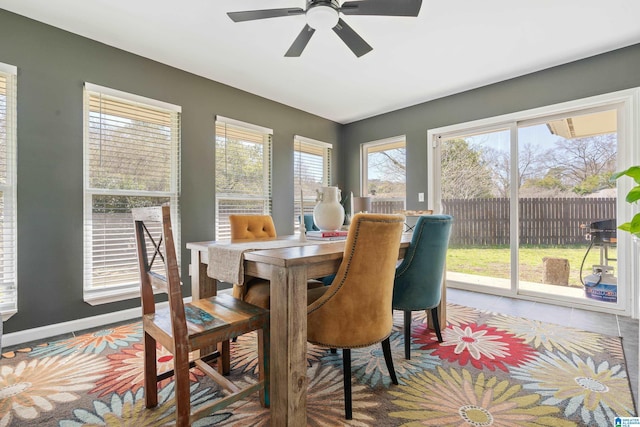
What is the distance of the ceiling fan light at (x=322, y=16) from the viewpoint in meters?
1.85

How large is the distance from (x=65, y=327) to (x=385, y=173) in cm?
420

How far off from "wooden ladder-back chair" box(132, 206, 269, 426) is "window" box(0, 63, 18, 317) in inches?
63.5

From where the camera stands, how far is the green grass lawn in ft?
10.5

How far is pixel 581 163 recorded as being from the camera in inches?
125

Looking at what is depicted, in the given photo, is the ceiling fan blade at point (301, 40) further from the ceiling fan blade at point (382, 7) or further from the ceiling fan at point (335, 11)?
the ceiling fan blade at point (382, 7)

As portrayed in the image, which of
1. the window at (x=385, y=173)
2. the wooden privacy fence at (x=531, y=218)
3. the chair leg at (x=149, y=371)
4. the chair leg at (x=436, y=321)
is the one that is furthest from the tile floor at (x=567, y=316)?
the chair leg at (x=149, y=371)

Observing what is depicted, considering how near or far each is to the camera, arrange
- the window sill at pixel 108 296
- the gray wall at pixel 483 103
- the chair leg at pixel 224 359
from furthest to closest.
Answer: the gray wall at pixel 483 103, the window sill at pixel 108 296, the chair leg at pixel 224 359

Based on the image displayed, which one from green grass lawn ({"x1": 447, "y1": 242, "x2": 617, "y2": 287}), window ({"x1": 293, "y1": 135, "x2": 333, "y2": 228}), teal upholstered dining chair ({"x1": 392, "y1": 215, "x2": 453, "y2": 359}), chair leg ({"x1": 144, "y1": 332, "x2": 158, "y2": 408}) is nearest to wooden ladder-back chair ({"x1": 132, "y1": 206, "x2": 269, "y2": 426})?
chair leg ({"x1": 144, "y1": 332, "x2": 158, "y2": 408})

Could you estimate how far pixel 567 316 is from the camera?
2924mm

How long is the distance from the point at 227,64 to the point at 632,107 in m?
Result: 3.88

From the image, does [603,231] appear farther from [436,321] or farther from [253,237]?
[253,237]

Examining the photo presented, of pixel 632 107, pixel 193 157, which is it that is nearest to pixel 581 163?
pixel 632 107

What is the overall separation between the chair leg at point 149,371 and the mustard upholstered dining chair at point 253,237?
1.81 ft

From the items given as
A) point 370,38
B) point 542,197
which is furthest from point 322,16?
point 542,197
